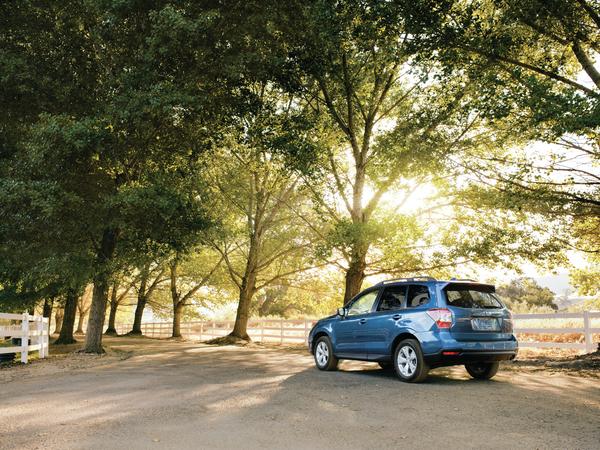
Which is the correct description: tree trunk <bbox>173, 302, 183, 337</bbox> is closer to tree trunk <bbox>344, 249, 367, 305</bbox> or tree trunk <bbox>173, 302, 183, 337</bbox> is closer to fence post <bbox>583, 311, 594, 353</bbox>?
tree trunk <bbox>344, 249, 367, 305</bbox>

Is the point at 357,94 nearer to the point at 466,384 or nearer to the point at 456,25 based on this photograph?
the point at 456,25

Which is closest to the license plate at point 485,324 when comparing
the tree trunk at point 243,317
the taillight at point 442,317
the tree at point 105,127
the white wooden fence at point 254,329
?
the taillight at point 442,317

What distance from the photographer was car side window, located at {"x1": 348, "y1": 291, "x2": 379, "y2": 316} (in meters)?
11.1

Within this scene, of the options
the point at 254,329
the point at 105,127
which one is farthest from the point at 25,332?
the point at 254,329

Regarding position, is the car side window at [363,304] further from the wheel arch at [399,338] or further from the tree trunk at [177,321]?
the tree trunk at [177,321]

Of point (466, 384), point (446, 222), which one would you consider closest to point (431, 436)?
point (466, 384)

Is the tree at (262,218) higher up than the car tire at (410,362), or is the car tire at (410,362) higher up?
the tree at (262,218)

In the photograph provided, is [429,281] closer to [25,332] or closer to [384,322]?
[384,322]

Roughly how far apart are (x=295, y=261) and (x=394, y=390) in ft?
60.2

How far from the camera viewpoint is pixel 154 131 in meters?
15.8

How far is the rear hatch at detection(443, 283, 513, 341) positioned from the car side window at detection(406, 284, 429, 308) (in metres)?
0.36

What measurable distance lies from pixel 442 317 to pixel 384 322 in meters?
1.34

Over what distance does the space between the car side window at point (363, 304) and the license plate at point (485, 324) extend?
2.17 metres

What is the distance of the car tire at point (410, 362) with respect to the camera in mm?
9359
